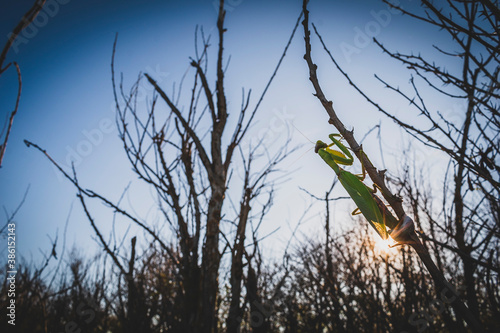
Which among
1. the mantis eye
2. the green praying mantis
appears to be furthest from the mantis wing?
the mantis eye

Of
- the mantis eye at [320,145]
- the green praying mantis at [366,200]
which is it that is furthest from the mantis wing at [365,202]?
the mantis eye at [320,145]

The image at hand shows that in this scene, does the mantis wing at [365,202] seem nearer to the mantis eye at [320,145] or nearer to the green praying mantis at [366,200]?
the green praying mantis at [366,200]

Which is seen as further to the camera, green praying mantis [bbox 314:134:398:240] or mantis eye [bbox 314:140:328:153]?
mantis eye [bbox 314:140:328:153]

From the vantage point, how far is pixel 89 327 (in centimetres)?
600

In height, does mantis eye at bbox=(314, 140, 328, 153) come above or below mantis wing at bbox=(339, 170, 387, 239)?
above

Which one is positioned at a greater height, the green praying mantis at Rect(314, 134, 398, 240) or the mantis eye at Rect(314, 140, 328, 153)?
the mantis eye at Rect(314, 140, 328, 153)

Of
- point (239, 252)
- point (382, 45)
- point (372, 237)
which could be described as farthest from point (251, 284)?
point (382, 45)

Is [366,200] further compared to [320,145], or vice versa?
[320,145]

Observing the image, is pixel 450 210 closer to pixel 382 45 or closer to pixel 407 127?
pixel 407 127

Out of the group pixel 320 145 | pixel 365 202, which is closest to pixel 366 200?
pixel 365 202

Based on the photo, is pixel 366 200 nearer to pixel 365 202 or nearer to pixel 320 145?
pixel 365 202

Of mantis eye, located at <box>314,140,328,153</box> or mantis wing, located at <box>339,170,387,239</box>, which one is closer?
mantis wing, located at <box>339,170,387,239</box>

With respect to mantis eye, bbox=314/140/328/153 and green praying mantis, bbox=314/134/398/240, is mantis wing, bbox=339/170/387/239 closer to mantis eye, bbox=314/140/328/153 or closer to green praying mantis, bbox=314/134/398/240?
green praying mantis, bbox=314/134/398/240

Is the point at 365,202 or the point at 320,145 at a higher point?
the point at 320,145
